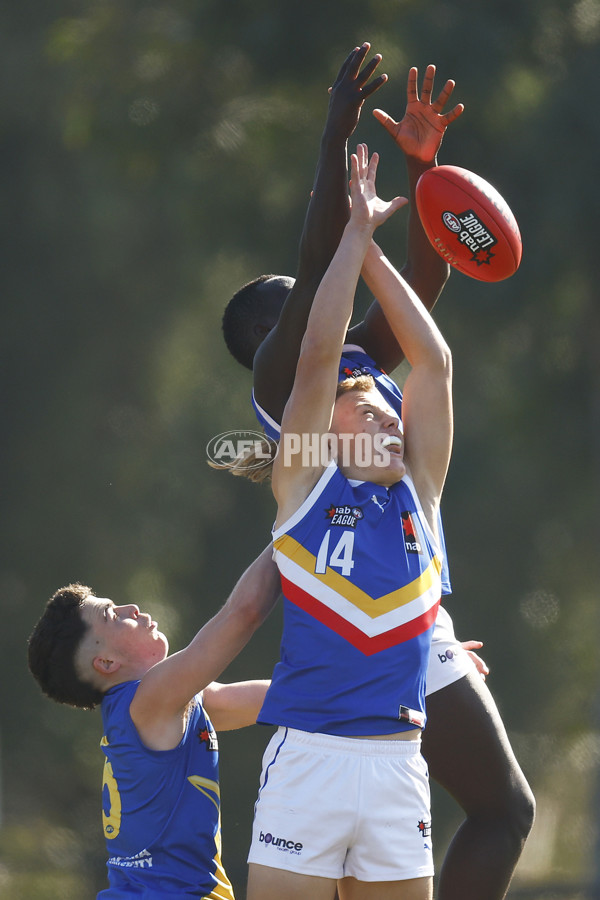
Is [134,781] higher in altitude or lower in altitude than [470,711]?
lower

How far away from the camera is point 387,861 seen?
91.3 inches

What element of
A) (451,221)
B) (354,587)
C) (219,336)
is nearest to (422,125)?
(451,221)

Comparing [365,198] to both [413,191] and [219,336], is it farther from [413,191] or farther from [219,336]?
[219,336]

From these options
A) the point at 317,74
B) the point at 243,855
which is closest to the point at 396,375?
the point at 317,74

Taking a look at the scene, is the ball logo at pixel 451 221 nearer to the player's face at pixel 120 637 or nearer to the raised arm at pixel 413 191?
the raised arm at pixel 413 191

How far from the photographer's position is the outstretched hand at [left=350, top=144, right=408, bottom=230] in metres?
2.49

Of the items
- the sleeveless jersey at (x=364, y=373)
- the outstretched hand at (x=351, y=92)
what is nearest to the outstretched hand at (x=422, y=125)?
the outstretched hand at (x=351, y=92)

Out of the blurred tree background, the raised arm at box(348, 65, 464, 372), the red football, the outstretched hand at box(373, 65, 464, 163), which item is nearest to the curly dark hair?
the raised arm at box(348, 65, 464, 372)

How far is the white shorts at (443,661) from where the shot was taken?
2701mm

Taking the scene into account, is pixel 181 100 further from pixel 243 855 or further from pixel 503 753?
pixel 503 753

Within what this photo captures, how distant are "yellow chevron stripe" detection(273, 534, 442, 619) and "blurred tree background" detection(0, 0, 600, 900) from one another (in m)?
6.23

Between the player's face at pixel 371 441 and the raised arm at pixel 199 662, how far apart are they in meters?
0.33

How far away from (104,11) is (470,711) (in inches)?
316

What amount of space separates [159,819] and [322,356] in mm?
1084
